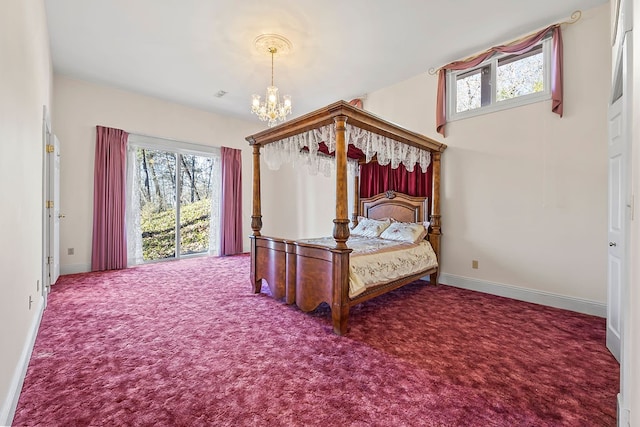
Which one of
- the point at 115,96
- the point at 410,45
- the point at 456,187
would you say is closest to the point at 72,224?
the point at 115,96

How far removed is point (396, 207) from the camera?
4.60 metres

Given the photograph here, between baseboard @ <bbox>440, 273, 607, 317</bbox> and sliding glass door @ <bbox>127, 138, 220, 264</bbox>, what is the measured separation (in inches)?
188

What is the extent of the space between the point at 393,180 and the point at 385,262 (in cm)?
209

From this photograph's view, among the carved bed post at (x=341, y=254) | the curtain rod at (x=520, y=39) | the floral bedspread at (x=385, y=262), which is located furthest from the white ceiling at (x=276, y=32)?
the floral bedspread at (x=385, y=262)

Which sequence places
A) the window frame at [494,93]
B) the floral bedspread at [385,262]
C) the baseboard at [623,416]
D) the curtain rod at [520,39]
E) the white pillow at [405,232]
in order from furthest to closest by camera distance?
the white pillow at [405,232] < the window frame at [494,93] < the curtain rod at [520,39] < the floral bedspread at [385,262] < the baseboard at [623,416]

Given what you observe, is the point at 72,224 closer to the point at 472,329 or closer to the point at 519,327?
the point at 472,329

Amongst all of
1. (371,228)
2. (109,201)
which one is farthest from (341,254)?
(109,201)

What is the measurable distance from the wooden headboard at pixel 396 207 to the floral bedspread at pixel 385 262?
1.86 feet

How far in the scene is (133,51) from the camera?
3639mm

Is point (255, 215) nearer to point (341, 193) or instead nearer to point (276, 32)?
point (341, 193)

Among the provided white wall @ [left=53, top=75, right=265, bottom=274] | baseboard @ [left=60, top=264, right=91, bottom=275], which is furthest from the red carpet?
white wall @ [left=53, top=75, right=265, bottom=274]

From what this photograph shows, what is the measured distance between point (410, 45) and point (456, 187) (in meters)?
2.03

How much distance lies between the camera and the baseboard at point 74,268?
14.1ft

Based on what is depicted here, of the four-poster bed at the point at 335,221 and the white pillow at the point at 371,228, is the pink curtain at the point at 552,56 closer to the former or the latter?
the four-poster bed at the point at 335,221
